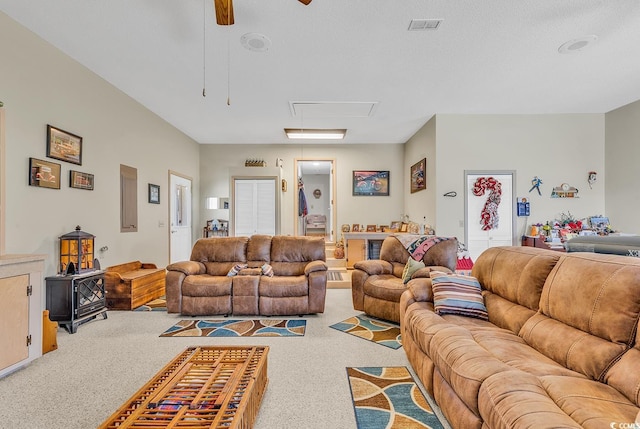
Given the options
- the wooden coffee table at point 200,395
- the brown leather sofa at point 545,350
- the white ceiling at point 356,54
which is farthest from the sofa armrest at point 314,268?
the white ceiling at point 356,54

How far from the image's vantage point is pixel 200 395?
5.02ft

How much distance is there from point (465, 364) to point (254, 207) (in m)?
6.29

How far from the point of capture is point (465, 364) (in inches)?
60.4

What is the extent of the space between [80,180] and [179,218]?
116 inches

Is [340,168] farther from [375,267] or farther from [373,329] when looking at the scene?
[373,329]

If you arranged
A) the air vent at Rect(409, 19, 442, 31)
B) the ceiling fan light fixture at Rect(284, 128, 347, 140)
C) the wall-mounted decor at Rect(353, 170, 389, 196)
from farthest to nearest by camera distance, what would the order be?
the wall-mounted decor at Rect(353, 170, 389, 196), the ceiling fan light fixture at Rect(284, 128, 347, 140), the air vent at Rect(409, 19, 442, 31)

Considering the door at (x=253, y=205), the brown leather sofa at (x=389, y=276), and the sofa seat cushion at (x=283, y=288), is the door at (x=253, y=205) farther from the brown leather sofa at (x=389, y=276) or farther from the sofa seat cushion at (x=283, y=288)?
the brown leather sofa at (x=389, y=276)

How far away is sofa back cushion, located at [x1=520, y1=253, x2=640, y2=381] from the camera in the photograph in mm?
1428

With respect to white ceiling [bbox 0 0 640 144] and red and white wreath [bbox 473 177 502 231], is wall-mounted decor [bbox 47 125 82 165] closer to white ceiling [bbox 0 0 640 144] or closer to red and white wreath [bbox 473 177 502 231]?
white ceiling [bbox 0 0 640 144]

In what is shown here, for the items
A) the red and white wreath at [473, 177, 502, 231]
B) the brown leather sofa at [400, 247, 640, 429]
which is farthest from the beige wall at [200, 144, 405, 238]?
the brown leather sofa at [400, 247, 640, 429]

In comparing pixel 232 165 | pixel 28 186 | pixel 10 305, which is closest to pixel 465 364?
pixel 10 305

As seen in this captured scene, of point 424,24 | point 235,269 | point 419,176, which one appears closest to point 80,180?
point 235,269

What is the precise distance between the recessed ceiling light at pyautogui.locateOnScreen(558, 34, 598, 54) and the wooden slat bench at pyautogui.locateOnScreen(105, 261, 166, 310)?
19.0 ft

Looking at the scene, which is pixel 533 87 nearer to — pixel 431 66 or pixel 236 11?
pixel 431 66
